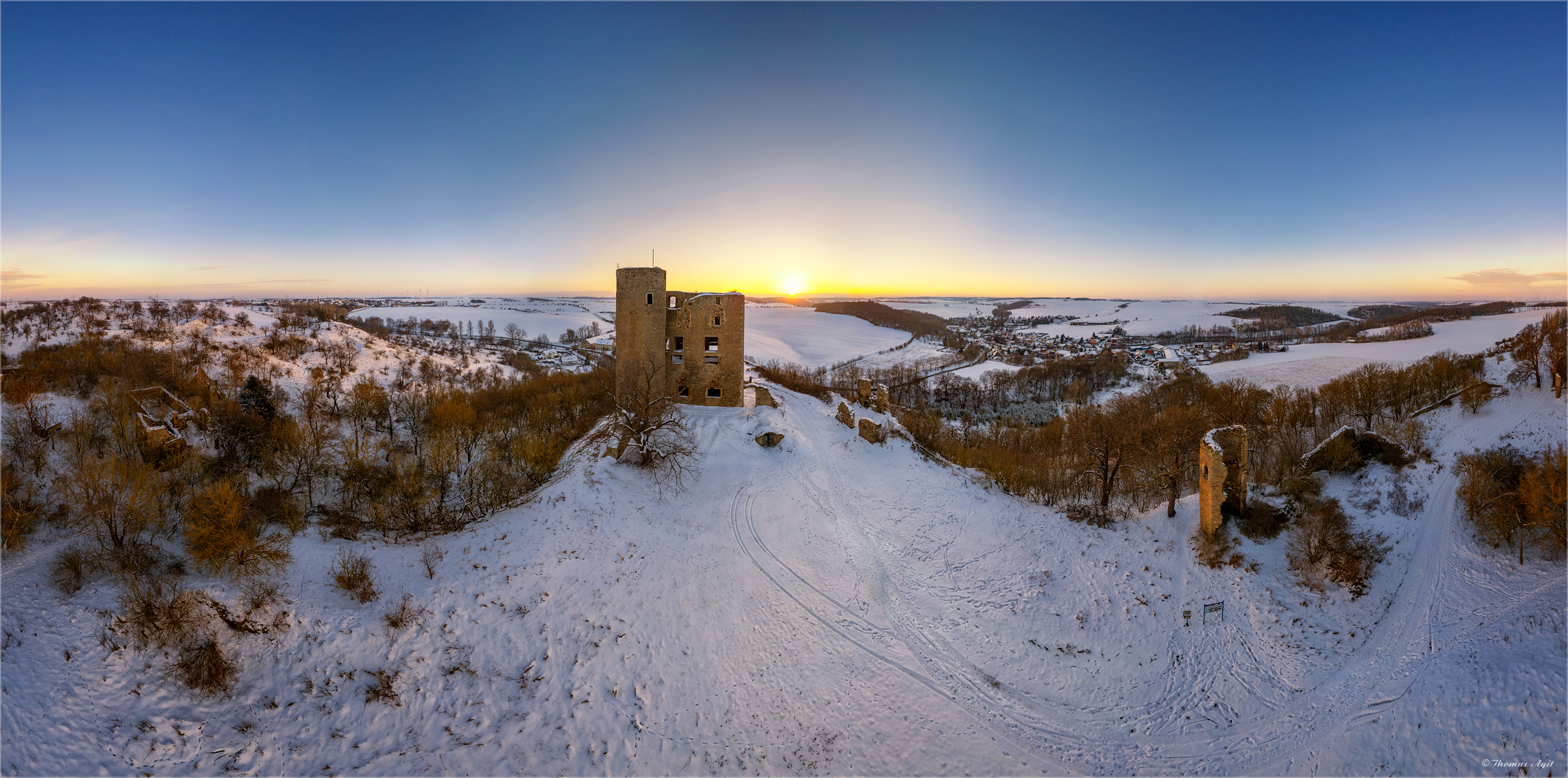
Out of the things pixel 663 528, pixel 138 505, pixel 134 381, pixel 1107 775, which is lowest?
pixel 1107 775

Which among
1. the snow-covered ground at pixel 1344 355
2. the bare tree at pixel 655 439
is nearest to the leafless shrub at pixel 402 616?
the bare tree at pixel 655 439

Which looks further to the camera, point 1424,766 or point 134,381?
point 134,381

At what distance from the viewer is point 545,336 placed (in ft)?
440

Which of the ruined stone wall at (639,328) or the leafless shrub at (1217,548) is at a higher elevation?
the ruined stone wall at (639,328)

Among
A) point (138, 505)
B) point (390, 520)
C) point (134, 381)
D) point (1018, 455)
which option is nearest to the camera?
point (138, 505)

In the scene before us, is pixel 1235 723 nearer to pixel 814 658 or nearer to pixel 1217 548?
pixel 1217 548

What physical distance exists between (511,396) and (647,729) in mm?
29183

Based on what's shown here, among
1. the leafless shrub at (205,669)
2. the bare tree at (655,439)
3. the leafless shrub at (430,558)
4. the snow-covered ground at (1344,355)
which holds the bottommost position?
the leafless shrub at (205,669)

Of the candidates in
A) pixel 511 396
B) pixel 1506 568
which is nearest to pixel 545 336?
pixel 511 396

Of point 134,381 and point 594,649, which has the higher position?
point 134,381

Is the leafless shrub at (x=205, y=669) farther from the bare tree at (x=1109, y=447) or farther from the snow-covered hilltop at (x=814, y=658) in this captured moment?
the bare tree at (x=1109, y=447)

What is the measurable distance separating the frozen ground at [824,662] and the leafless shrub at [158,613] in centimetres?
→ 32

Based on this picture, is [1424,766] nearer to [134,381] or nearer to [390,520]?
[390,520]

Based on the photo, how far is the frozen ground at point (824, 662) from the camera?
11.5 m
